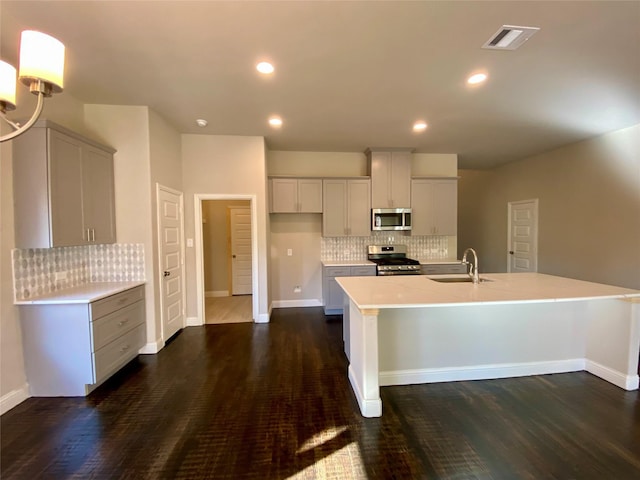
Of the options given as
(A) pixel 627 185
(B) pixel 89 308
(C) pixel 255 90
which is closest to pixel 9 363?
(B) pixel 89 308

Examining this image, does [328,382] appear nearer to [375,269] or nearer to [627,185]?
[375,269]

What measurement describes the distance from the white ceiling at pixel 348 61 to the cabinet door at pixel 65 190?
67 cm

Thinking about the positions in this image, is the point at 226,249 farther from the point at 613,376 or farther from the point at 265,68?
the point at 613,376

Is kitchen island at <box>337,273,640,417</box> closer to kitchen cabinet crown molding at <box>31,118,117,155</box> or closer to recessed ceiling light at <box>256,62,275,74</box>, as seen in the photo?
recessed ceiling light at <box>256,62,275,74</box>

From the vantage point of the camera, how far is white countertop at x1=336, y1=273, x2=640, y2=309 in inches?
78.5

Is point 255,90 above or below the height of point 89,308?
above

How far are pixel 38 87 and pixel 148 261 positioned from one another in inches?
87.0

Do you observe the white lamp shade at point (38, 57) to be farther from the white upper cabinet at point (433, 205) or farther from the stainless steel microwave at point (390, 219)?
the white upper cabinet at point (433, 205)

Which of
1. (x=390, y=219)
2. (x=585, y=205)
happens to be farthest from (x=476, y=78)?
(x=585, y=205)

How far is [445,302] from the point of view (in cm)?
198

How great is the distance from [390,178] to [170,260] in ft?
12.0

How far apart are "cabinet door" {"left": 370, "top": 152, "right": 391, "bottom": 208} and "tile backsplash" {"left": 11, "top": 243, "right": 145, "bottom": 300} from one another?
351 centimetres

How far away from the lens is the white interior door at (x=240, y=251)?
5.91 m

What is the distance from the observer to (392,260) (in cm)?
469
